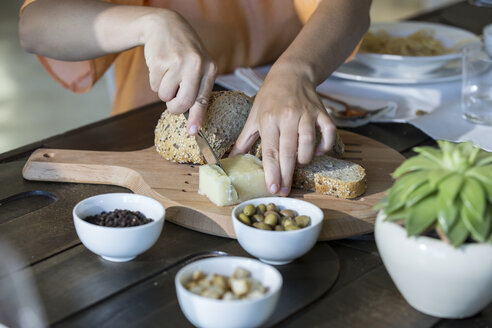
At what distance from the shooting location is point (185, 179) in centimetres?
133

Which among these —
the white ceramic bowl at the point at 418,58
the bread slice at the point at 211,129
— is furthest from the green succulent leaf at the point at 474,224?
the white ceramic bowl at the point at 418,58

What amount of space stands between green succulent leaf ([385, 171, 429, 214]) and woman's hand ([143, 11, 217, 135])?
0.54 m

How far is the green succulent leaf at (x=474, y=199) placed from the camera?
784 millimetres

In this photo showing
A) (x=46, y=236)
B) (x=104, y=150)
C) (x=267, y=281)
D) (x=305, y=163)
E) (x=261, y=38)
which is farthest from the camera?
(x=261, y=38)

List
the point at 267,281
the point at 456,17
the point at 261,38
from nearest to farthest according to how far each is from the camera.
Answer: the point at 267,281 < the point at 261,38 < the point at 456,17

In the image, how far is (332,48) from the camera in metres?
1.57

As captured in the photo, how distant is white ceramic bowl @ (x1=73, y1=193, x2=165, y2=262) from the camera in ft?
3.24

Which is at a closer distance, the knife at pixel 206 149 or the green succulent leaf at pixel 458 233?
the green succulent leaf at pixel 458 233

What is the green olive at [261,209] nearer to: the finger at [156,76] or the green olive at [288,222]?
the green olive at [288,222]

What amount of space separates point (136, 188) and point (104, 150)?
23 centimetres

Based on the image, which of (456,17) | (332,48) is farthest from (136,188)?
(456,17)

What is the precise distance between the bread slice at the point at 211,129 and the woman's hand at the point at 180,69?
87mm

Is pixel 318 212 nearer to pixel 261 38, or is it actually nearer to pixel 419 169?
pixel 419 169

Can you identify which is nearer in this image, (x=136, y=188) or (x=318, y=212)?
(x=318, y=212)
